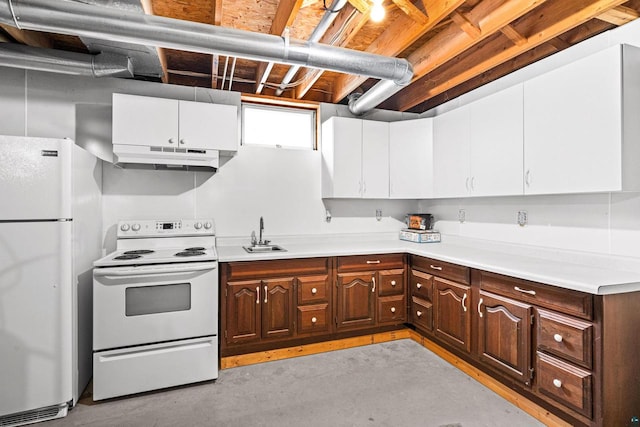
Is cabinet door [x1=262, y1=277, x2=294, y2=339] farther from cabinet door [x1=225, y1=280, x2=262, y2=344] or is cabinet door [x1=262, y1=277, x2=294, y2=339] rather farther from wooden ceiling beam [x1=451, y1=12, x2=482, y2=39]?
wooden ceiling beam [x1=451, y1=12, x2=482, y2=39]

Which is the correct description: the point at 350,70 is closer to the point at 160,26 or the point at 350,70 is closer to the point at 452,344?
the point at 160,26

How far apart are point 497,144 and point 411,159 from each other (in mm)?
1006

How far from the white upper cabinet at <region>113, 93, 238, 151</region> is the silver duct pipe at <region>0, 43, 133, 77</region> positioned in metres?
0.21

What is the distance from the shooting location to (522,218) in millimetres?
2826

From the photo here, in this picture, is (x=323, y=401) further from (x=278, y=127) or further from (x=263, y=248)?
(x=278, y=127)

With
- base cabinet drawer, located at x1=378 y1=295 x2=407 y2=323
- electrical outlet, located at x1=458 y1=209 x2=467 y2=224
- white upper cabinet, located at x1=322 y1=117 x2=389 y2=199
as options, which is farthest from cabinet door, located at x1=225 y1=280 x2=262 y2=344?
electrical outlet, located at x1=458 y1=209 x2=467 y2=224

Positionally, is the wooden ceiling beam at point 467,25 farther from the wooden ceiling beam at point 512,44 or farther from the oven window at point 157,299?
the oven window at point 157,299

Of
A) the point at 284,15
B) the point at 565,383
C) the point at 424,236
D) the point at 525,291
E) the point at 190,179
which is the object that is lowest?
the point at 565,383

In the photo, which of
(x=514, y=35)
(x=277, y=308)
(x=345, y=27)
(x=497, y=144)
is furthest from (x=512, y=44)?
(x=277, y=308)

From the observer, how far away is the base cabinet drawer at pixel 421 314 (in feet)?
9.84

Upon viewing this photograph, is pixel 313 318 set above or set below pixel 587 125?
below

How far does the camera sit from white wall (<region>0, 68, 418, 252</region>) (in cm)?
284

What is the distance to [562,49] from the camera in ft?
8.18

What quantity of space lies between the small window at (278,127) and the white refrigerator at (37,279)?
5.62 ft
